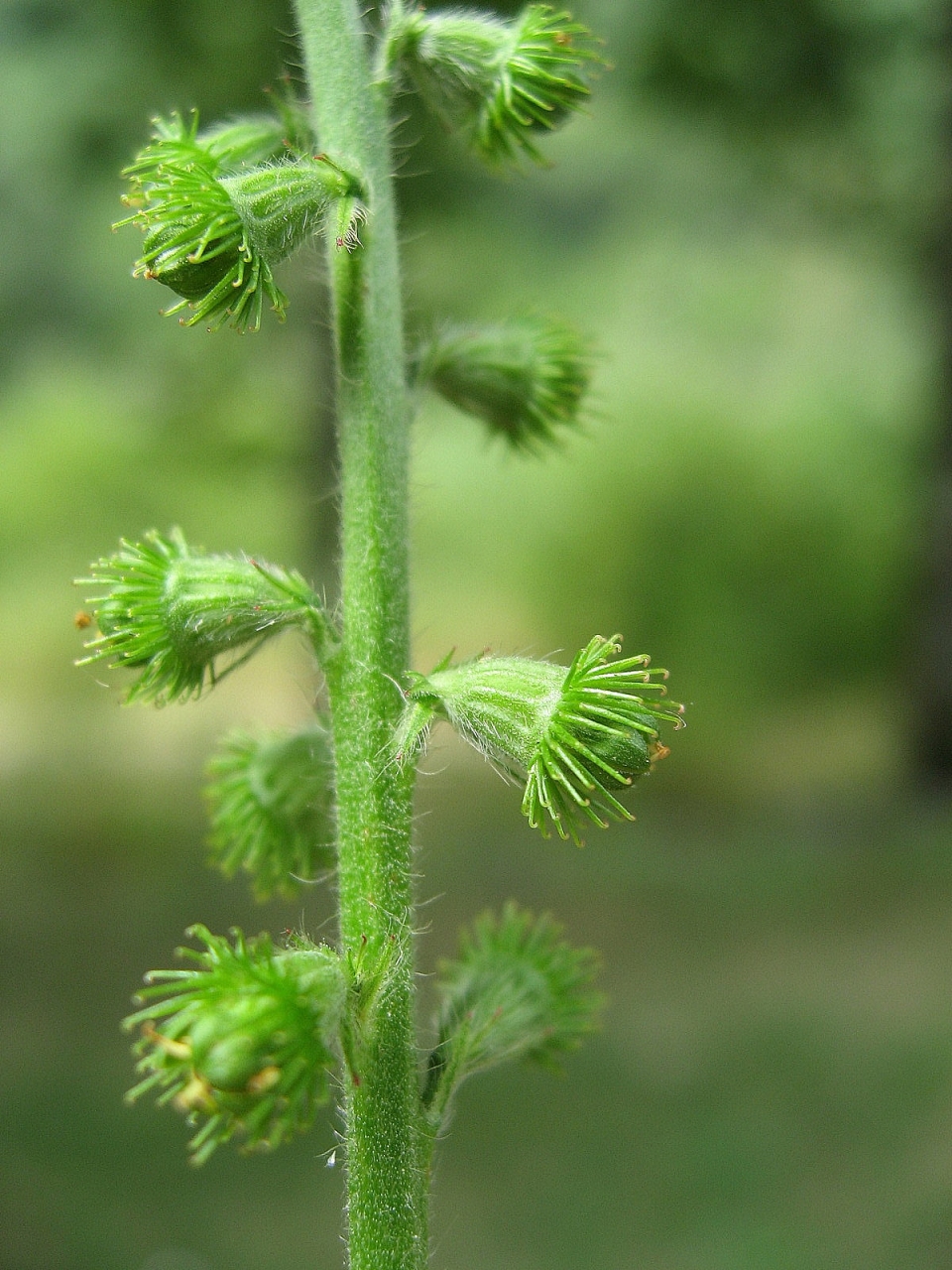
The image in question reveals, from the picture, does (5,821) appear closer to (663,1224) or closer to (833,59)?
(663,1224)

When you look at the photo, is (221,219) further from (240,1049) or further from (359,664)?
(240,1049)

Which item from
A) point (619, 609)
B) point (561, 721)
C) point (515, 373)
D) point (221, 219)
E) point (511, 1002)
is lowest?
point (511, 1002)

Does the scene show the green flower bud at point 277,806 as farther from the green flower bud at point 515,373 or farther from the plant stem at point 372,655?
the green flower bud at point 515,373

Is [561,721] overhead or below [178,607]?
below

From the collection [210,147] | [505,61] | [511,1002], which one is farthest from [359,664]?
[505,61]

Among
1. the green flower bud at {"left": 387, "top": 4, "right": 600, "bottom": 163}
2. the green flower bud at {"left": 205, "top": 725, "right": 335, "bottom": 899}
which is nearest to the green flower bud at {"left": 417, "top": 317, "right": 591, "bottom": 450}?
the green flower bud at {"left": 387, "top": 4, "right": 600, "bottom": 163}

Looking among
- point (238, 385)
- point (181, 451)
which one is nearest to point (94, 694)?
point (181, 451)
